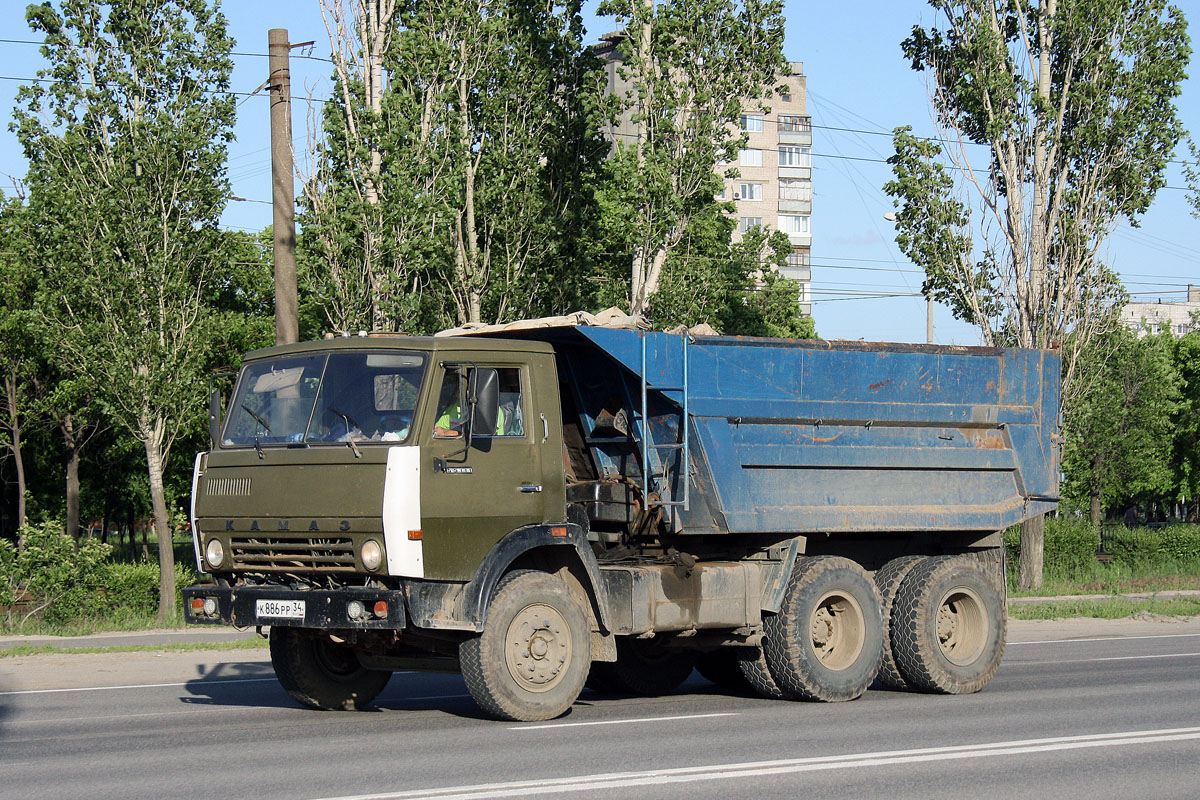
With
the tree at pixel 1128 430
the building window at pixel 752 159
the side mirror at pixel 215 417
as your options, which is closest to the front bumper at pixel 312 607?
the side mirror at pixel 215 417

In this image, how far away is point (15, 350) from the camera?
32.6 m

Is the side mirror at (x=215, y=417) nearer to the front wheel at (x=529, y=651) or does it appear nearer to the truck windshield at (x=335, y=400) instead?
the truck windshield at (x=335, y=400)

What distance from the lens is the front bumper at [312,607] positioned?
8.90 metres

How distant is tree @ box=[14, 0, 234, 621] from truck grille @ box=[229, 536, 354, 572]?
14.7m

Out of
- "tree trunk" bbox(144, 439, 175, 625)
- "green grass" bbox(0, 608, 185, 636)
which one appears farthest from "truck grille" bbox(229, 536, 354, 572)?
"tree trunk" bbox(144, 439, 175, 625)

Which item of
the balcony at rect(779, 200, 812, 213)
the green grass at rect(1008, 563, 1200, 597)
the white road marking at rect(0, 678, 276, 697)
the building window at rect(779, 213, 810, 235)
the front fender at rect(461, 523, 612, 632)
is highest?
the balcony at rect(779, 200, 812, 213)

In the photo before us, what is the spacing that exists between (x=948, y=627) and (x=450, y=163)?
13.4m

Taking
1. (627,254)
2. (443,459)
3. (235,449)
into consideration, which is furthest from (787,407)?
(627,254)

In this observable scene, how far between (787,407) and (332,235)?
12036mm

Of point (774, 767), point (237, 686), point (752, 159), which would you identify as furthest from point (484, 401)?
point (752, 159)

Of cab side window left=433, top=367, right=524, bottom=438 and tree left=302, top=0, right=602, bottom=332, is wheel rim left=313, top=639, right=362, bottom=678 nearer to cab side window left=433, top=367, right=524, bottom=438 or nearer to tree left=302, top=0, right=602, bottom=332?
cab side window left=433, top=367, right=524, bottom=438

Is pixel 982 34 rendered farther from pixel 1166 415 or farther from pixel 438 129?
pixel 1166 415

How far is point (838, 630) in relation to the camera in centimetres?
1145

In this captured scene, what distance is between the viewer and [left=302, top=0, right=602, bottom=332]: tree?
70.7 ft
